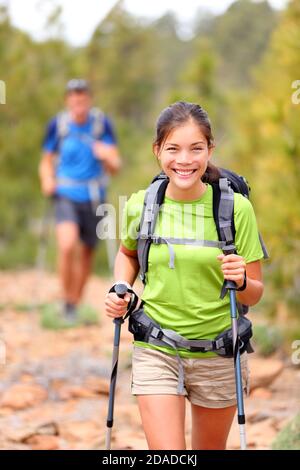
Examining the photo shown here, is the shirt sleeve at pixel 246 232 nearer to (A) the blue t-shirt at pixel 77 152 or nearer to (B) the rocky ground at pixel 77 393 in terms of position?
(B) the rocky ground at pixel 77 393

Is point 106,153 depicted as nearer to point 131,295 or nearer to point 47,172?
point 47,172

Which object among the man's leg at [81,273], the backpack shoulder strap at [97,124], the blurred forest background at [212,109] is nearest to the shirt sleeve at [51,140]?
the backpack shoulder strap at [97,124]

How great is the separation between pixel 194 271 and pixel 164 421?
1.92 ft

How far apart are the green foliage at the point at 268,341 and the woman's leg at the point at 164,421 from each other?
418 cm

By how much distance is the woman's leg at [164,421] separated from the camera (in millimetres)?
3244

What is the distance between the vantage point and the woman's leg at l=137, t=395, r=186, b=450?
324cm

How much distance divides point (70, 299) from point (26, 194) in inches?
269

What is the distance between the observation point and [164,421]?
3.26 meters

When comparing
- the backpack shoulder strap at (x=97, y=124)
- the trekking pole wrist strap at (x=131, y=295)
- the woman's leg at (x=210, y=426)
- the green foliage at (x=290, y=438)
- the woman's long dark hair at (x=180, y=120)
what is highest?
the backpack shoulder strap at (x=97, y=124)

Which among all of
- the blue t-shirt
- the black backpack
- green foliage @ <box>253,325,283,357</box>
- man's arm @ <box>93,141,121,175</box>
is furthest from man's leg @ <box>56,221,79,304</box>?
the black backpack

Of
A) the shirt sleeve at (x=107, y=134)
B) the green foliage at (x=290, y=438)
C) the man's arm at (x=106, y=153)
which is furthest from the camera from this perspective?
the shirt sleeve at (x=107, y=134)
